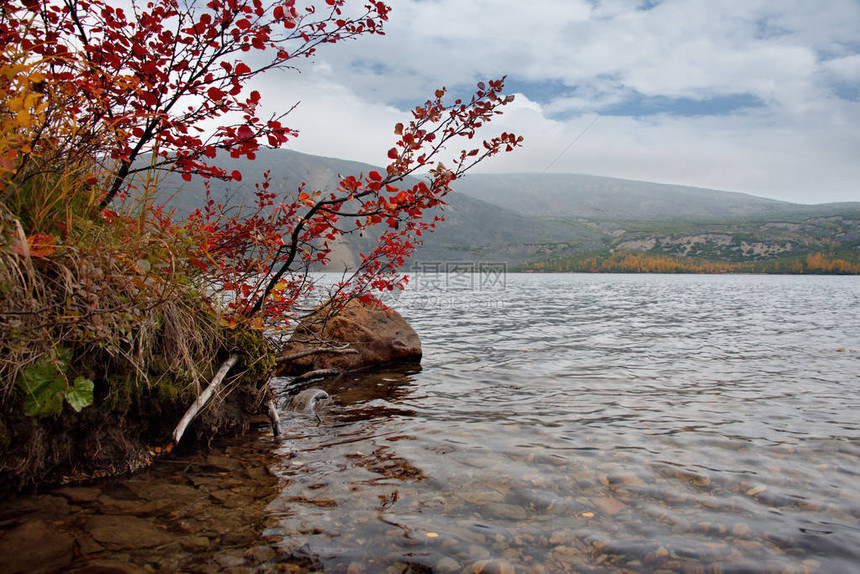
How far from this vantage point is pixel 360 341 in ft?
38.6

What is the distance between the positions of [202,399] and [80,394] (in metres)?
1.14

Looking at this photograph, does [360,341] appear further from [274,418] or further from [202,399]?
[202,399]

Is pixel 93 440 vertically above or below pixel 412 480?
above

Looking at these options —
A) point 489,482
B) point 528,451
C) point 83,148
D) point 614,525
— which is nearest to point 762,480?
point 614,525

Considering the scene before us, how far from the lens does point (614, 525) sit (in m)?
4.31

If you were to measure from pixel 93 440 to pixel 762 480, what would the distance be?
697 cm

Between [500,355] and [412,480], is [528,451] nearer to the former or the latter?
[412,480]

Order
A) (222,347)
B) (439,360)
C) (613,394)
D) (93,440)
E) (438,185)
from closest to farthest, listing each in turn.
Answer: (93,440) → (438,185) → (222,347) → (613,394) → (439,360)

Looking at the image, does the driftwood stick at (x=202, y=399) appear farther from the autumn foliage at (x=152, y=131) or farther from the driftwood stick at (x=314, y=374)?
the driftwood stick at (x=314, y=374)

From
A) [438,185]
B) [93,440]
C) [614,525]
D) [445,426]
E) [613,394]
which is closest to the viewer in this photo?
[614,525]

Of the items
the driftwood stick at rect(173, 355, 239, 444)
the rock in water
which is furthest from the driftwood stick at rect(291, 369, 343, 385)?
the driftwood stick at rect(173, 355, 239, 444)

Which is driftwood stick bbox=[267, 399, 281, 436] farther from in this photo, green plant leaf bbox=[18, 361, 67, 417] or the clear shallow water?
green plant leaf bbox=[18, 361, 67, 417]

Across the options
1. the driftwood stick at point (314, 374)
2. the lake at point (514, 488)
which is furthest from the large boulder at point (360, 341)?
the lake at point (514, 488)

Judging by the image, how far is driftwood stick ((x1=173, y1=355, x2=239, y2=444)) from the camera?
487 centimetres
